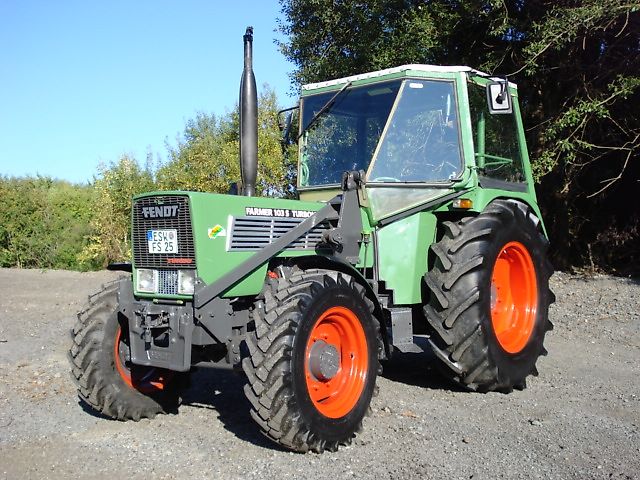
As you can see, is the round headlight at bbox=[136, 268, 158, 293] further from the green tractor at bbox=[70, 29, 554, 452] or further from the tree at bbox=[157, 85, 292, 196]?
the tree at bbox=[157, 85, 292, 196]

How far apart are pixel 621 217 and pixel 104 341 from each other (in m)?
11.6

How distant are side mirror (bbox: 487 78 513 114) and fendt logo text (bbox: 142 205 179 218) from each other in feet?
9.20

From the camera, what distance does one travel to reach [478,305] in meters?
5.53

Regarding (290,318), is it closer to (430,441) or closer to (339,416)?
(339,416)

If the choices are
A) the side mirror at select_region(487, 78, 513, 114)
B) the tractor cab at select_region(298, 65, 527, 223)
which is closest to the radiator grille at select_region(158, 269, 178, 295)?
the tractor cab at select_region(298, 65, 527, 223)

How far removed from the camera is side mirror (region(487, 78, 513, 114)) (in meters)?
5.73

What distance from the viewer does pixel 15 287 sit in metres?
15.5

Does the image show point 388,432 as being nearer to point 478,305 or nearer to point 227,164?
point 478,305

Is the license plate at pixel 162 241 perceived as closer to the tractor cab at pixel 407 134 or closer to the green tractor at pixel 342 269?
the green tractor at pixel 342 269

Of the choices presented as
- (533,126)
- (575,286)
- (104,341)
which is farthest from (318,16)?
(104,341)

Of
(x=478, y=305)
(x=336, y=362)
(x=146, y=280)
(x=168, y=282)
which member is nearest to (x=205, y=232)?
(x=168, y=282)

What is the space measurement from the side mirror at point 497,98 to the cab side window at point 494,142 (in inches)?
11.7

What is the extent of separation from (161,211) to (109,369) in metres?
1.25

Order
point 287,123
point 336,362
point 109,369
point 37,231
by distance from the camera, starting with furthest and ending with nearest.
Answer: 1. point 37,231
2. point 287,123
3. point 109,369
4. point 336,362
